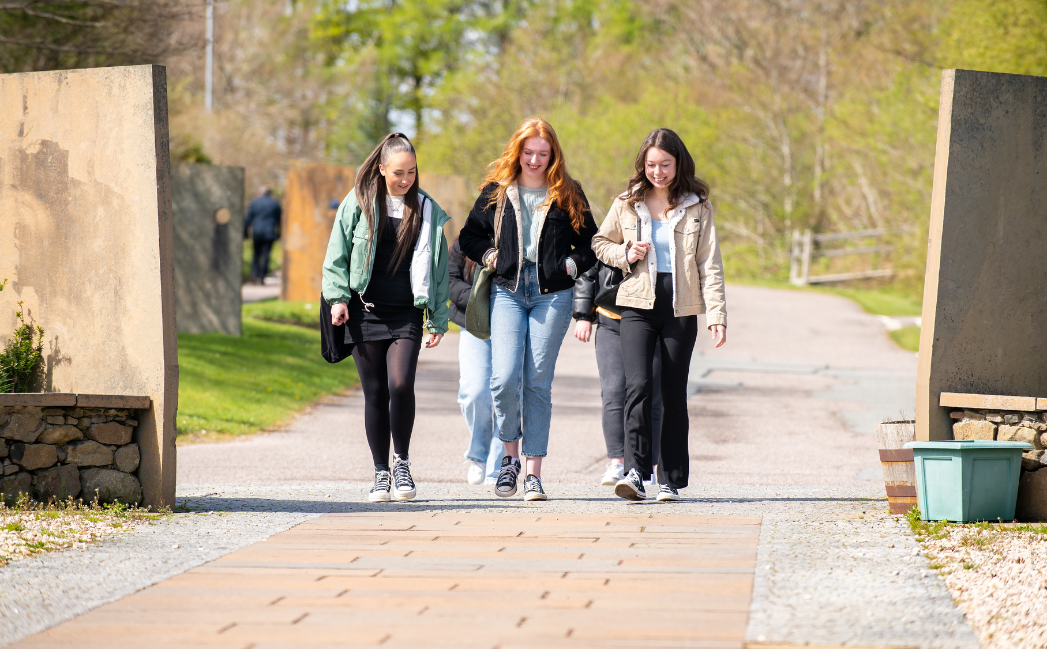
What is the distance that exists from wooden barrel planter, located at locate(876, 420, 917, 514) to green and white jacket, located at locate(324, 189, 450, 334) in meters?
2.18

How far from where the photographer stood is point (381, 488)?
6164 millimetres

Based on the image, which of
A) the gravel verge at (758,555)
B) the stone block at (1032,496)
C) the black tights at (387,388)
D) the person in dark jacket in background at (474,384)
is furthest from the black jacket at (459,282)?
the stone block at (1032,496)

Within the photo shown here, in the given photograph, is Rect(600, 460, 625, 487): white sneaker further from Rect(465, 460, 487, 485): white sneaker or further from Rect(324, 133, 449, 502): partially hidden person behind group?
Rect(324, 133, 449, 502): partially hidden person behind group

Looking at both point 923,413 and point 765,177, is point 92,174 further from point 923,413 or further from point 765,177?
point 765,177

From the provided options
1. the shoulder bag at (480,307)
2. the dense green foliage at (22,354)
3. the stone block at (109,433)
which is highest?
the shoulder bag at (480,307)

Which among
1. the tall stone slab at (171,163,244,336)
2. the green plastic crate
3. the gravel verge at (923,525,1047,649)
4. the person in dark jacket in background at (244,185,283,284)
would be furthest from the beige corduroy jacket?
the person in dark jacket in background at (244,185,283,284)

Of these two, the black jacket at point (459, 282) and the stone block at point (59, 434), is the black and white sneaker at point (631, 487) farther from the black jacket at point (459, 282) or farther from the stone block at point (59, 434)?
the stone block at point (59, 434)

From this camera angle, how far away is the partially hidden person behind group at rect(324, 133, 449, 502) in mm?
5980

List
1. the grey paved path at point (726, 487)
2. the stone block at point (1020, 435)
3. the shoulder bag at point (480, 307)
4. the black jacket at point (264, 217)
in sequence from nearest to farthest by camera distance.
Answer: the grey paved path at point (726, 487), the stone block at point (1020, 435), the shoulder bag at point (480, 307), the black jacket at point (264, 217)

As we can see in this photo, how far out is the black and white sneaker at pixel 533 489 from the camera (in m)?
6.16

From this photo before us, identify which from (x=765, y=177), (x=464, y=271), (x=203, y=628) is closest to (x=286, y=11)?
(x=765, y=177)

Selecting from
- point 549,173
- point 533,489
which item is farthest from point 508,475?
point 549,173

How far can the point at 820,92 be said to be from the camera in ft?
114

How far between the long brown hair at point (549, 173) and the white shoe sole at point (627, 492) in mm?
1284
